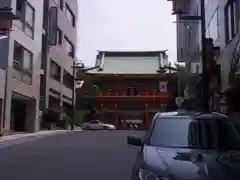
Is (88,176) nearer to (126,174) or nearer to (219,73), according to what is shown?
(126,174)

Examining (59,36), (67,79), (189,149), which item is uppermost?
(59,36)

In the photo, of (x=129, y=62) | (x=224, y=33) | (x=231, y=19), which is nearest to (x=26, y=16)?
(x=224, y=33)

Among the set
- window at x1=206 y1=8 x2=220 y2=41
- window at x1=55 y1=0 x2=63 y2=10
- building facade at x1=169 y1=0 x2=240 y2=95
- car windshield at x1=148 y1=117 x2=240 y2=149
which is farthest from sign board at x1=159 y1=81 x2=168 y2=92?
car windshield at x1=148 y1=117 x2=240 y2=149

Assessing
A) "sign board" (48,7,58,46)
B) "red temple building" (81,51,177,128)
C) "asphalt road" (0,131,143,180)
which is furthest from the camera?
"red temple building" (81,51,177,128)

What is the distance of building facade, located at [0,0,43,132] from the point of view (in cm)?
2594

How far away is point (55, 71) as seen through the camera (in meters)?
40.0

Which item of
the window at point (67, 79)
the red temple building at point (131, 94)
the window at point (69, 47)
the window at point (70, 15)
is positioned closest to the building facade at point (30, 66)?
the window at point (67, 79)

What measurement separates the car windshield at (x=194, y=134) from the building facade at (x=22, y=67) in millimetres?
18531

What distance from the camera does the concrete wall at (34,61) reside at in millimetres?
26438

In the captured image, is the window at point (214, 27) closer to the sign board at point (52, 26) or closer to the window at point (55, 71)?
the sign board at point (52, 26)

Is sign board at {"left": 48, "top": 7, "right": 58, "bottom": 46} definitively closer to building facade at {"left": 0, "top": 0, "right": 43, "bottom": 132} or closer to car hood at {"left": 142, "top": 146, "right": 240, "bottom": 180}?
building facade at {"left": 0, "top": 0, "right": 43, "bottom": 132}

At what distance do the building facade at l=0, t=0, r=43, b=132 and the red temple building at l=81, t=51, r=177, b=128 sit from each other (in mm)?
16600

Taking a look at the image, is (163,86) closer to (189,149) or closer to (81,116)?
(81,116)

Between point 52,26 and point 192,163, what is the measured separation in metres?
34.0
